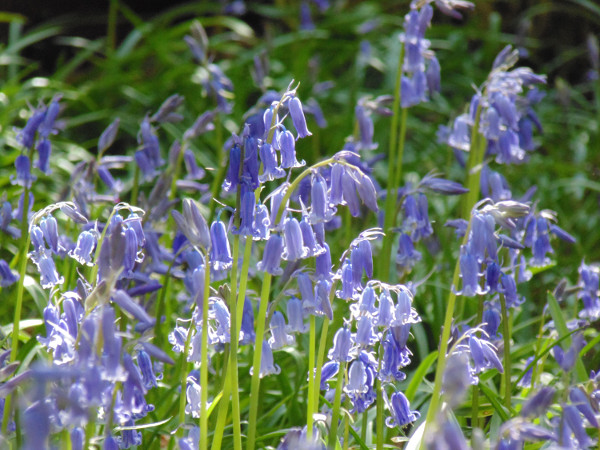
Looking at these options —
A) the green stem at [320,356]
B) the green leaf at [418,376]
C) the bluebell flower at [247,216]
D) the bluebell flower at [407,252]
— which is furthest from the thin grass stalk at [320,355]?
the bluebell flower at [407,252]

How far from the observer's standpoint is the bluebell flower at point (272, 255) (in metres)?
2.05

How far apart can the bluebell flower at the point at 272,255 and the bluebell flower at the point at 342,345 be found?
271mm

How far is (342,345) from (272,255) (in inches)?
13.6

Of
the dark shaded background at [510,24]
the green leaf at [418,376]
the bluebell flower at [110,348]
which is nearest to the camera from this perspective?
the bluebell flower at [110,348]

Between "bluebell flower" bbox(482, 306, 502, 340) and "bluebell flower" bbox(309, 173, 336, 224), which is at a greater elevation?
"bluebell flower" bbox(309, 173, 336, 224)

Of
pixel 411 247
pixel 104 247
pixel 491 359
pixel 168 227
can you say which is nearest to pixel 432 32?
pixel 168 227

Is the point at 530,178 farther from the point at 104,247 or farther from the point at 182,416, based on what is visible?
the point at 104,247

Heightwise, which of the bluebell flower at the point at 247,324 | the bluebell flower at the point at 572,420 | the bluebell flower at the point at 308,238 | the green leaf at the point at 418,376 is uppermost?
the bluebell flower at the point at 308,238

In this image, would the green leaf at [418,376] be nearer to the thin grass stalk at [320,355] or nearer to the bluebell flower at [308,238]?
the thin grass stalk at [320,355]

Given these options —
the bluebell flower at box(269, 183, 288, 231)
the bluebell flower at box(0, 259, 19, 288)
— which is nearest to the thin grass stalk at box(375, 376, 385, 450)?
the bluebell flower at box(269, 183, 288, 231)

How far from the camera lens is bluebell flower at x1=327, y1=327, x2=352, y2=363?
6.97 feet

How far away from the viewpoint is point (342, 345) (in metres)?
2.13

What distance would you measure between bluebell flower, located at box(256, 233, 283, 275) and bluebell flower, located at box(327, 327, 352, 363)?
27 centimetres

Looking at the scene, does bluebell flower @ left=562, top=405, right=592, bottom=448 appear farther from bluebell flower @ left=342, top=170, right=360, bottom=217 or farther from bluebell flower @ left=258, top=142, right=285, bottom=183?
bluebell flower @ left=258, top=142, right=285, bottom=183
